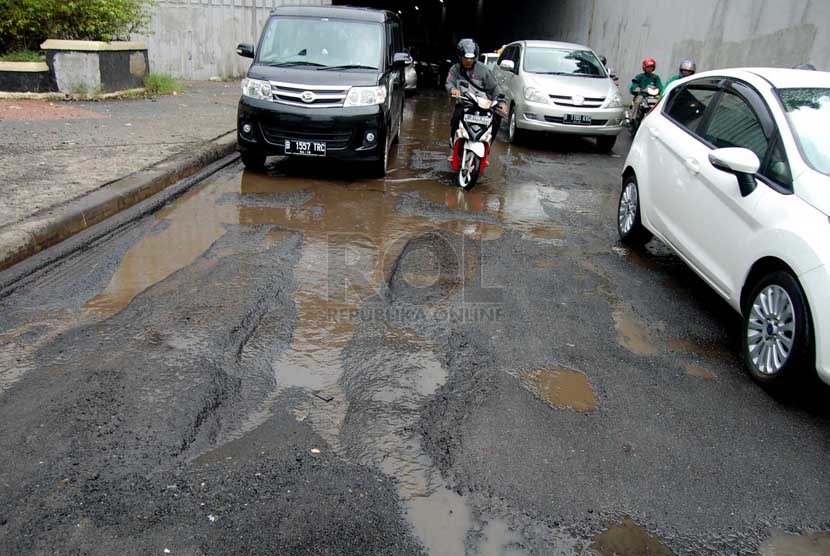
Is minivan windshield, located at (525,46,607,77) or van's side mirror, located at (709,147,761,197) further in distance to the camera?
minivan windshield, located at (525,46,607,77)

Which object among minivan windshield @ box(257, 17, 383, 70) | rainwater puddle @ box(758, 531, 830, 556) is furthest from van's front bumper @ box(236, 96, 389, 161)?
rainwater puddle @ box(758, 531, 830, 556)

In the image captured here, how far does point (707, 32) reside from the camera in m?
14.2

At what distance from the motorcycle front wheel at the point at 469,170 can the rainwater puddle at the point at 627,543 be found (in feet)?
20.6

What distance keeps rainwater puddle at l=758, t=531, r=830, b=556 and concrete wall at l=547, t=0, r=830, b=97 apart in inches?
388

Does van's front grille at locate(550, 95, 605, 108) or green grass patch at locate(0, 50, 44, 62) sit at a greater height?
van's front grille at locate(550, 95, 605, 108)

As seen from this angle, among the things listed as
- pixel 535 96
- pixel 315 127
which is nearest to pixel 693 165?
→ pixel 315 127

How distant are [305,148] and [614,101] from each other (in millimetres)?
6330

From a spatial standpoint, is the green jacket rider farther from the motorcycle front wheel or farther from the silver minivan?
the motorcycle front wheel

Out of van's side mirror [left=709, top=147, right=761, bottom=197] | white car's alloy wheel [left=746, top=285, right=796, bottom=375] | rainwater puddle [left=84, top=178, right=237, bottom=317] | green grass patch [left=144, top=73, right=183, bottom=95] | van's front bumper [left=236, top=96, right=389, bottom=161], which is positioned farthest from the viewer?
green grass patch [left=144, top=73, right=183, bottom=95]

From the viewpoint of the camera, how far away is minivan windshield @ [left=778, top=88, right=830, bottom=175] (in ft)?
14.3

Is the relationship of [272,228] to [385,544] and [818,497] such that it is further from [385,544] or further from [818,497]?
[818,497]

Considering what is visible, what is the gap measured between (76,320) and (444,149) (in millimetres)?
8425

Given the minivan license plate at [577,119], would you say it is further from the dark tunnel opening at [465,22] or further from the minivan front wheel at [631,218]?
the dark tunnel opening at [465,22]

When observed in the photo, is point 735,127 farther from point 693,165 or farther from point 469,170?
point 469,170
